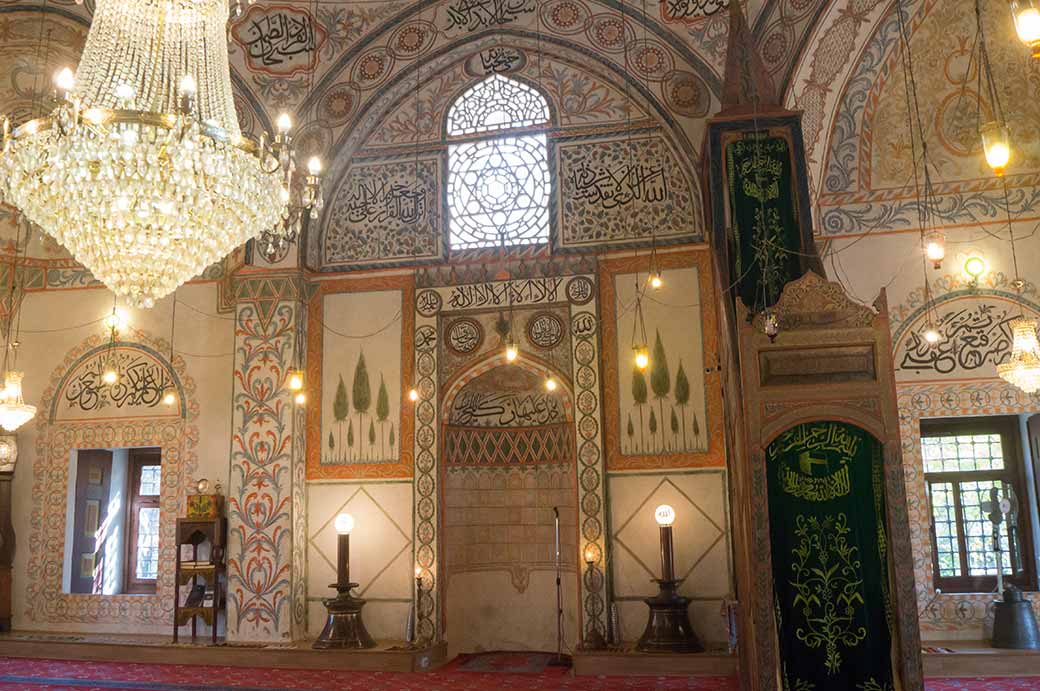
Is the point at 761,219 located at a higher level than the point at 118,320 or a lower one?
lower

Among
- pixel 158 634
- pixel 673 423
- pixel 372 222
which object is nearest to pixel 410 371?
pixel 372 222

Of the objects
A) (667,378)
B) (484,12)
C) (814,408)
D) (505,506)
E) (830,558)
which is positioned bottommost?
(830,558)

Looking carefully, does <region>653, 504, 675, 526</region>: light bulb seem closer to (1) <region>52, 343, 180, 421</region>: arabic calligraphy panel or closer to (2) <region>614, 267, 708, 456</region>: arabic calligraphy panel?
(2) <region>614, 267, 708, 456</region>: arabic calligraphy panel

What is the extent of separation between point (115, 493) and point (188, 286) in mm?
2227

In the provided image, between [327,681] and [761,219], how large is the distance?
4240 mm

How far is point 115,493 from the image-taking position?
8.73 meters

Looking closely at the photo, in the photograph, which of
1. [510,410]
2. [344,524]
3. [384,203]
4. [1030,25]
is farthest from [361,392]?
[1030,25]

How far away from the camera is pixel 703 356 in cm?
711

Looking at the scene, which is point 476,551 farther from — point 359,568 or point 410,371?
point 410,371

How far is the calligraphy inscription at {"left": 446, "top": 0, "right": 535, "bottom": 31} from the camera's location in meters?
7.29

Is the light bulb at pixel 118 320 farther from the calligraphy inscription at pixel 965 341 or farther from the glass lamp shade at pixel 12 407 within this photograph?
the calligraphy inscription at pixel 965 341

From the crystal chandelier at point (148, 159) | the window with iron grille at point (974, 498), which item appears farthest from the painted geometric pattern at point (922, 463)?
the crystal chandelier at point (148, 159)

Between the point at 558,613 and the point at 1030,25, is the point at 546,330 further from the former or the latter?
the point at 1030,25

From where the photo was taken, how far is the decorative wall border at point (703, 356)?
276 inches
